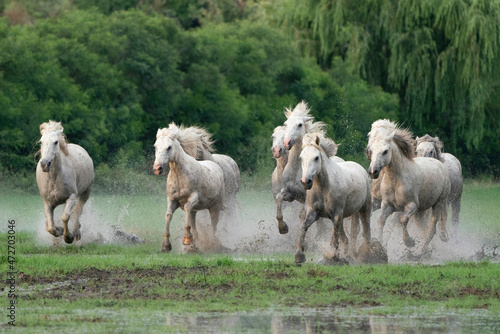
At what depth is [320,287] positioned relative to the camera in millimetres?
12000

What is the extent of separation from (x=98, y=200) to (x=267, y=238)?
9.31m

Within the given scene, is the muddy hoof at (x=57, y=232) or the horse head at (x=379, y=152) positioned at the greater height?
the horse head at (x=379, y=152)

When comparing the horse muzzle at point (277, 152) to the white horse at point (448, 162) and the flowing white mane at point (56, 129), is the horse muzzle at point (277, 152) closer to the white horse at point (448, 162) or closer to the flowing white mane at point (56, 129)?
the flowing white mane at point (56, 129)

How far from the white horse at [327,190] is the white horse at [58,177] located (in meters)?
3.74

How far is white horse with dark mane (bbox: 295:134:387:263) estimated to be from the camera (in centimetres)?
1375

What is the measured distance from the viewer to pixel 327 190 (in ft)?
46.4

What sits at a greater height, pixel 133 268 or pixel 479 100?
pixel 479 100

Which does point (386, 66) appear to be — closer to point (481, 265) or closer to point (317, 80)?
point (317, 80)

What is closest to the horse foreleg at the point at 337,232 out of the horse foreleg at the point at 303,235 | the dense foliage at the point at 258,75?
the horse foreleg at the point at 303,235

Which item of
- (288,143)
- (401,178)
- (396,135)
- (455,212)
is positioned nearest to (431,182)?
(401,178)

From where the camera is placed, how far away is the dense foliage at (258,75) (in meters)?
31.3

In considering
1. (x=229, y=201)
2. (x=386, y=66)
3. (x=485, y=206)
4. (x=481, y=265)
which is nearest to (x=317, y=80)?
(x=386, y=66)

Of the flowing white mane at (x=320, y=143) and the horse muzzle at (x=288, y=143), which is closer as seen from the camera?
the flowing white mane at (x=320, y=143)

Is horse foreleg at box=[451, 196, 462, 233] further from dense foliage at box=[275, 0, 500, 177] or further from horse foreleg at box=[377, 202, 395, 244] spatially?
dense foliage at box=[275, 0, 500, 177]
